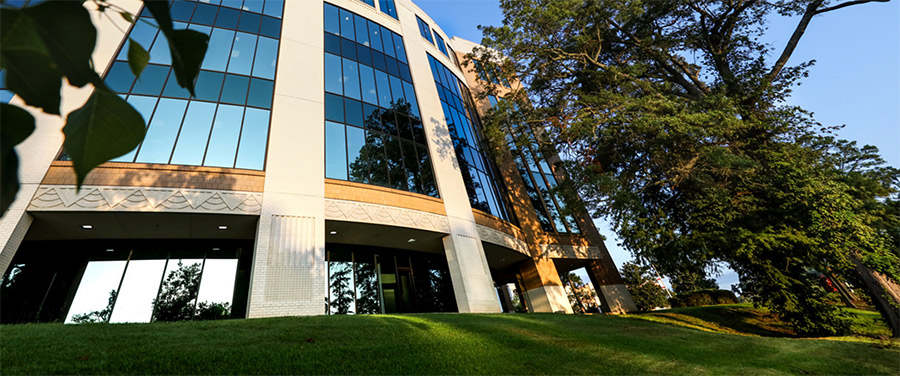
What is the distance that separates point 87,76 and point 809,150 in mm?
18867

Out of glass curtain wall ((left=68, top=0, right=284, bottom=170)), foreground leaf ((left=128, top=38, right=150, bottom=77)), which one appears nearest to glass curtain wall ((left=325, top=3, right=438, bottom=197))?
glass curtain wall ((left=68, top=0, right=284, bottom=170))

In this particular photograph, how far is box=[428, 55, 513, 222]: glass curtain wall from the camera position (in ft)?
59.7

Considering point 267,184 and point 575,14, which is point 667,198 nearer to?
point 575,14

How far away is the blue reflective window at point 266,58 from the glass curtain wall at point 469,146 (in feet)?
27.9

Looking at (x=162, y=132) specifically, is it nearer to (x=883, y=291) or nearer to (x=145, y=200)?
(x=145, y=200)

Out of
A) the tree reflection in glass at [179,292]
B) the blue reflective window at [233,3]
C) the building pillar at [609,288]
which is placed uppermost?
the blue reflective window at [233,3]

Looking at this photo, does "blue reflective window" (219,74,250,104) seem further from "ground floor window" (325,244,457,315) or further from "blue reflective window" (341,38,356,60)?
"ground floor window" (325,244,457,315)

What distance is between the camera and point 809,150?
43.8 feet

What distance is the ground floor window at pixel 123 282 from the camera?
35.6ft

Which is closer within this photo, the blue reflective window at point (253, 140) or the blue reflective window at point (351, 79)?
the blue reflective window at point (253, 140)

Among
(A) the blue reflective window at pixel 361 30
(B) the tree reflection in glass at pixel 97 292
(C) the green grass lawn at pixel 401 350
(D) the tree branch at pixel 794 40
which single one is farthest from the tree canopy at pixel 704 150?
(B) the tree reflection in glass at pixel 97 292

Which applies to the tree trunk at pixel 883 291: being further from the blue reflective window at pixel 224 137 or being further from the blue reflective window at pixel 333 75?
the blue reflective window at pixel 224 137

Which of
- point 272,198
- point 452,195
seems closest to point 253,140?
point 272,198

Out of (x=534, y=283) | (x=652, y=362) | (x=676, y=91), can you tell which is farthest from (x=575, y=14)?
(x=652, y=362)
